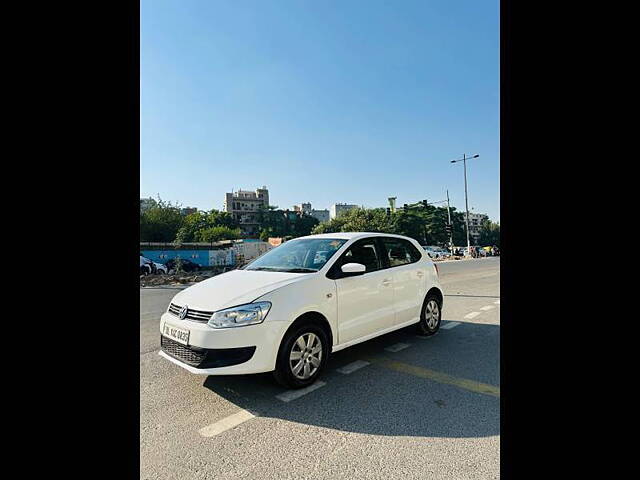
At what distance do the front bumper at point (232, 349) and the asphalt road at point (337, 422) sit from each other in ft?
1.07

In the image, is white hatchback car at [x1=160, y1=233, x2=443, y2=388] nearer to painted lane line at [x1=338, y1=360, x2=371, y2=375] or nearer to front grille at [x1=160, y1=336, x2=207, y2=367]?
front grille at [x1=160, y1=336, x2=207, y2=367]

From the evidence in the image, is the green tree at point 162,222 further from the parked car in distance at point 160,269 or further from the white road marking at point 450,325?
the white road marking at point 450,325

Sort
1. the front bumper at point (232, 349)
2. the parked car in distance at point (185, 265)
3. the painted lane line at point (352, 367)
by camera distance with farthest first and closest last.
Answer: the parked car in distance at point (185, 265), the painted lane line at point (352, 367), the front bumper at point (232, 349)

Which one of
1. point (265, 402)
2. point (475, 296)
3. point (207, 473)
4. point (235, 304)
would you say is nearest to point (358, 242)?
point (235, 304)

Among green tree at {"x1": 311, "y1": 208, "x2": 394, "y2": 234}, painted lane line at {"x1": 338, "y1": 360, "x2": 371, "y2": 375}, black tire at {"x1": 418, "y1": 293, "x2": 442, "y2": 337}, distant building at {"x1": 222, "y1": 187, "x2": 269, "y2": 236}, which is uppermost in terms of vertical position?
distant building at {"x1": 222, "y1": 187, "x2": 269, "y2": 236}

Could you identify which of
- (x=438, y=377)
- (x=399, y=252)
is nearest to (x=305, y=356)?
(x=438, y=377)

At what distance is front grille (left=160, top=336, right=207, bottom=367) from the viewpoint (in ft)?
10.5

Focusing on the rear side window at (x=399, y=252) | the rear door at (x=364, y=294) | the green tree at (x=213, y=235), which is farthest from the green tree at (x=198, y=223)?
the rear door at (x=364, y=294)

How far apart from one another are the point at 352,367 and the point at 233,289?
5.35 feet

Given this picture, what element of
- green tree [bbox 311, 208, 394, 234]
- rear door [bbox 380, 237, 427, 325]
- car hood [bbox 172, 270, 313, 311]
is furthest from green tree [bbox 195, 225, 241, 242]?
car hood [bbox 172, 270, 313, 311]

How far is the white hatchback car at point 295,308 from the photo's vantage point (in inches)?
125

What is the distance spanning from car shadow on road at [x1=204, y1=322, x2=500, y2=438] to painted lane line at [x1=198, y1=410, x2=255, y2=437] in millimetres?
81
